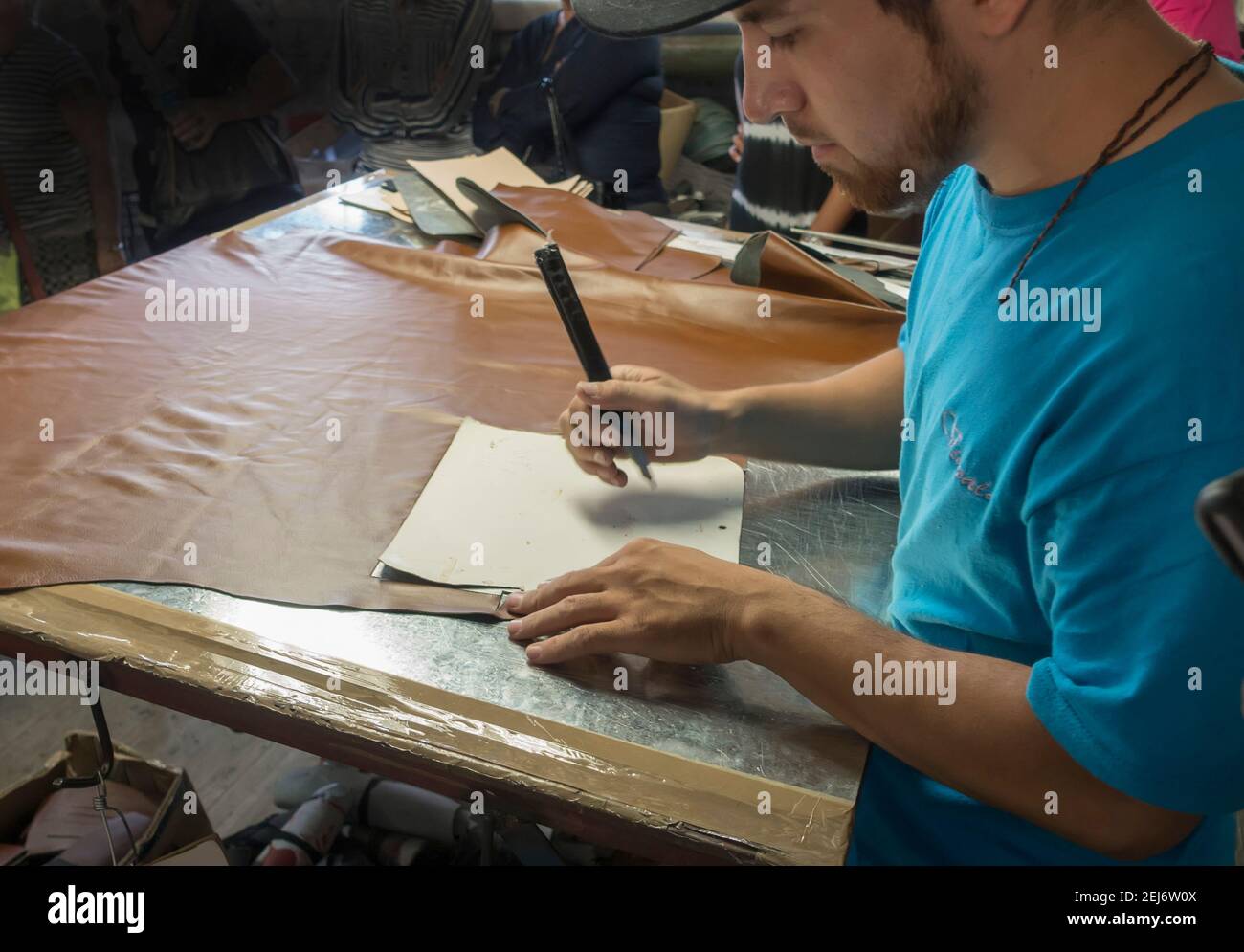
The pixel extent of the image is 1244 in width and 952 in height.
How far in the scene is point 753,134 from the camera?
8.02 feet

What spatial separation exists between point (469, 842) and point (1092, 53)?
51.0 inches

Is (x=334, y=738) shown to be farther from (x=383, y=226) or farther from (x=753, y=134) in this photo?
(x=753, y=134)

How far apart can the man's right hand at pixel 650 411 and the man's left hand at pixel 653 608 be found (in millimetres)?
188

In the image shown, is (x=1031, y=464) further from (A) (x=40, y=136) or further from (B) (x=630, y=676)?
(A) (x=40, y=136)

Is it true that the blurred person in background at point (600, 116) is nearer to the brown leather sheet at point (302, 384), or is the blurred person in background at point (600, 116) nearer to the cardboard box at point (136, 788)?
the brown leather sheet at point (302, 384)

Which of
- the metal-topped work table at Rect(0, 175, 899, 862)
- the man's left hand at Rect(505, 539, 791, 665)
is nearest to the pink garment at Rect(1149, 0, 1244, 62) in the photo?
the metal-topped work table at Rect(0, 175, 899, 862)

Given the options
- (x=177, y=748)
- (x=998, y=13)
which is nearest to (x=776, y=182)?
(x=998, y=13)

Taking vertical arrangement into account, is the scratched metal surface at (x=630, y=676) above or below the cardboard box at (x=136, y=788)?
above

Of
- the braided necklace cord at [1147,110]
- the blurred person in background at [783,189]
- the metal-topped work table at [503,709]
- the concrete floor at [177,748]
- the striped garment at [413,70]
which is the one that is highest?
the striped garment at [413,70]

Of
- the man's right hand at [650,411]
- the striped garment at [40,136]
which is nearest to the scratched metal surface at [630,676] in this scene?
the man's right hand at [650,411]

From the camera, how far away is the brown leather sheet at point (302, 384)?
2.96 ft

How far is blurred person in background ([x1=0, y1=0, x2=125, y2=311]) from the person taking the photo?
2326 mm

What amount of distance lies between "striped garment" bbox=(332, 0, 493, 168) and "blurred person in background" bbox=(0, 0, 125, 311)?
1.03 meters

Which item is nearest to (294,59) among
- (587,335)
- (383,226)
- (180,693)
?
(383,226)
